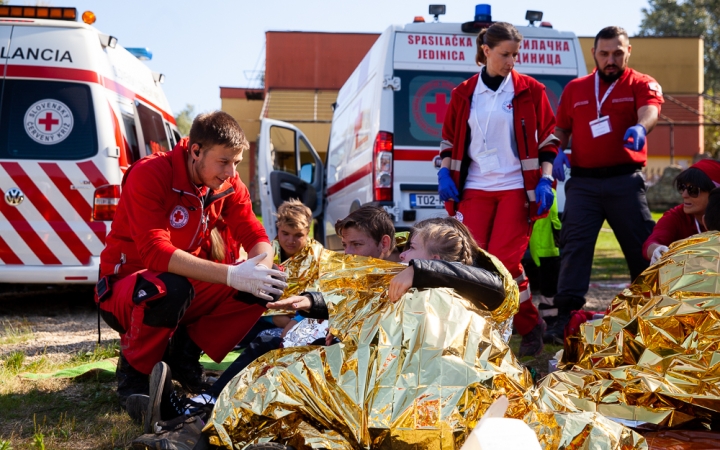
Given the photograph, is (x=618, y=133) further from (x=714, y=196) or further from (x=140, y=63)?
(x=140, y=63)

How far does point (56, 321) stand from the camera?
19.1ft

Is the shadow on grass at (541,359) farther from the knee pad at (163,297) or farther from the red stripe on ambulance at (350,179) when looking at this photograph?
the red stripe on ambulance at (350,179)

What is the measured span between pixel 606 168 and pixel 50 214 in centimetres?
408

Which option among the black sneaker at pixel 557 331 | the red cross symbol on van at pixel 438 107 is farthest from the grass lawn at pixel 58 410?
the red cross symbol on van at pixel 438 107

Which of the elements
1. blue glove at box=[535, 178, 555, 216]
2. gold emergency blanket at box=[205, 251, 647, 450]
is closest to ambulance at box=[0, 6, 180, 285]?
blue glove at box=[535, 178, 555, 216]

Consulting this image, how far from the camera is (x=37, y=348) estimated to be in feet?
15.1

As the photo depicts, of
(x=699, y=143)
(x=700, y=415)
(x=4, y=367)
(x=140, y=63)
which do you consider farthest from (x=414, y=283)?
(x=699, y=143)

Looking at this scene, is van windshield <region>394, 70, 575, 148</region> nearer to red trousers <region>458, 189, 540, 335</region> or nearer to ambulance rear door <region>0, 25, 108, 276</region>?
red trousers <region>458, 189, 540, 335</region>

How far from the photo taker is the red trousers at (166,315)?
10.3 feet

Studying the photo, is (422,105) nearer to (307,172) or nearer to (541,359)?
(307,172)

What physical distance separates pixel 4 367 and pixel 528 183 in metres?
2.93

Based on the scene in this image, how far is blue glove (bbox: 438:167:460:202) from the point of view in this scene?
4.35 metres

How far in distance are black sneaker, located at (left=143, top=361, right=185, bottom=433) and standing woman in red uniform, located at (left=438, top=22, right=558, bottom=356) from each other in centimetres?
210

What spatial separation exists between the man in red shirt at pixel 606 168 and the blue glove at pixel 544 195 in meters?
0.43
